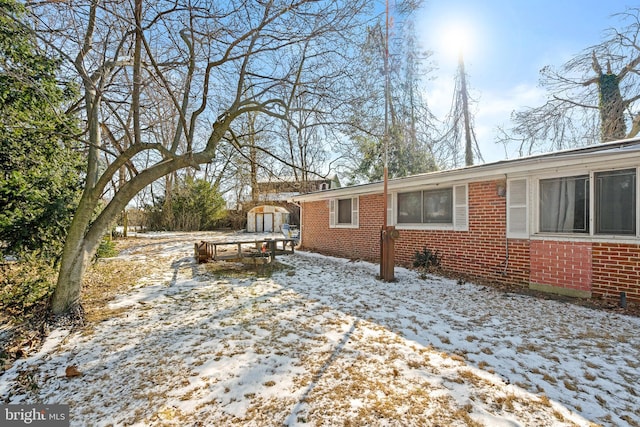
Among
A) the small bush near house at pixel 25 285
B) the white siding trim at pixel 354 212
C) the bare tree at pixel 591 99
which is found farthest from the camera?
the bare tree at pixel 591 99

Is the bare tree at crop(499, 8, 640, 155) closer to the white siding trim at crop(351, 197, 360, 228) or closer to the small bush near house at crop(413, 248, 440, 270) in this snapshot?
the white siding trim at crop(351, 197, 360, 228)

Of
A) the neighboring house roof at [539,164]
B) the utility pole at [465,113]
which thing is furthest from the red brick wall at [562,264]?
the utility pole at [465,113]

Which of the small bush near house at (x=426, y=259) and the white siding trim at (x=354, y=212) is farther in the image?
the white siding trim at (x=354, y=212)

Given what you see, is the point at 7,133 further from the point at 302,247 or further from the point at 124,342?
the point at 302,247

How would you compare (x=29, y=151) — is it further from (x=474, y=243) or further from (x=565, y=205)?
(x=565, y=205)

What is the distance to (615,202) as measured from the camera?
4766 mm

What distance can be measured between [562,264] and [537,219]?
93 centimetres

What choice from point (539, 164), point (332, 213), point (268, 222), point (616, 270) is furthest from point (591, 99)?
point (268, 222)

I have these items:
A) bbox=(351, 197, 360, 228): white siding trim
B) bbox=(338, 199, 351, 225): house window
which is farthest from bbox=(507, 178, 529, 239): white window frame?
bbox=(338, 199, 351, 225): house window

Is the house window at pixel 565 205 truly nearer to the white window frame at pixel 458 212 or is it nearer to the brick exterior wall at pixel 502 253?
the brick exterior wall at pixel 502 253

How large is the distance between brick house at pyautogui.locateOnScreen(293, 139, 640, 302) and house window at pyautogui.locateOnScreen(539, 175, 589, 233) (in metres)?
0.01

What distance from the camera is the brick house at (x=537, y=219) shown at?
470 cm

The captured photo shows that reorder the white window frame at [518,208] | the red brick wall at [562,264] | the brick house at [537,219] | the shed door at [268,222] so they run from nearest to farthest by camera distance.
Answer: the brick house at [537,219], the red brick wall at [562,264], the white window frame at [518,208], the shed door at [268,222]

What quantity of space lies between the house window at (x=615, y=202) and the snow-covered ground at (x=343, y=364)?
1.47 m
